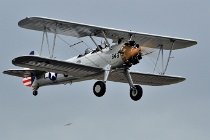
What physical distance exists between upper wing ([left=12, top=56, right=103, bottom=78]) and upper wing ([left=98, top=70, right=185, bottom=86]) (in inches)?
111

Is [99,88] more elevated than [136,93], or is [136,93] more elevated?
[99,88]

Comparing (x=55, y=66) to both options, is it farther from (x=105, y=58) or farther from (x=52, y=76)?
(x=52, y=76)

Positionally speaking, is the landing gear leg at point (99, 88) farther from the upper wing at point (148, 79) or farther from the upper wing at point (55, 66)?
the upper wing at point (148, 79)

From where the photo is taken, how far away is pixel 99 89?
34000 mm

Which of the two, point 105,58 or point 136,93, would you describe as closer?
→ point 105,58

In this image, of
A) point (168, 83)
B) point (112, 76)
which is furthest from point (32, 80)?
point (168, 83)

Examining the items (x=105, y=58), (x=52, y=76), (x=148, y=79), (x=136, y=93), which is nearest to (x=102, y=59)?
(x=105, y=58)

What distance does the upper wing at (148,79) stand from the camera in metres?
38.1

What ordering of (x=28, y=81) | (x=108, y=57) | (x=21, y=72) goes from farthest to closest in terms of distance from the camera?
(x=28, y=81) → (x=21, y=72) → (x=108, y=57)

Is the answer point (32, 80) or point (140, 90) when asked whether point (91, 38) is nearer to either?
point (140, 90)

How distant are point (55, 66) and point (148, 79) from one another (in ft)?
22.1

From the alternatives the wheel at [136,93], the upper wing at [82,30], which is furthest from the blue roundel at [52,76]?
the wheel at [136,93]

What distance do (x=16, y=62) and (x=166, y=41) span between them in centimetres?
900

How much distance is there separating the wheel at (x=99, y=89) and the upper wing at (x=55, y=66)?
970 millimetres
